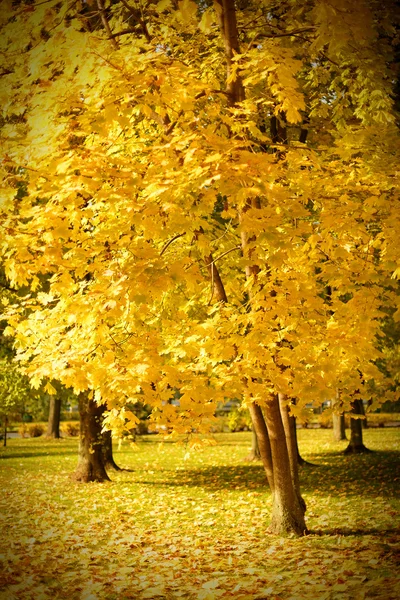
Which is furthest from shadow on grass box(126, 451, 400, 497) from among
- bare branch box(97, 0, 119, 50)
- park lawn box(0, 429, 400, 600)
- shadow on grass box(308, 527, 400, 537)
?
bare branch box(97, 0, 119, 50)

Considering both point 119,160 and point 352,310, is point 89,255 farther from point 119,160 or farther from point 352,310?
point 352,310

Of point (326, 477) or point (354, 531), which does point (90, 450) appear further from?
point (354, 531)

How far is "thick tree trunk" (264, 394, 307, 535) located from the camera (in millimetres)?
8008

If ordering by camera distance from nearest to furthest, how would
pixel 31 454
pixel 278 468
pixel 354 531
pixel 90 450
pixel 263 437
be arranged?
1. pixel 278 468
2. pixel 354 531
3. pixel 263 437
4. pixel 90 450
5. pixel 31 454

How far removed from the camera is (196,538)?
8.55 metres

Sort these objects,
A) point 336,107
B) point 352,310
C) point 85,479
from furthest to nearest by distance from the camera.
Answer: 1. point 85,479
2. point 336,107
3. point 352,310

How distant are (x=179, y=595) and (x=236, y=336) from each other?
2.68 metres

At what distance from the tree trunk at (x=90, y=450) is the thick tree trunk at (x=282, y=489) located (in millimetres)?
7418

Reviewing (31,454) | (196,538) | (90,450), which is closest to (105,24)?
(196,538)

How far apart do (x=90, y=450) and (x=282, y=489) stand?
7.75m

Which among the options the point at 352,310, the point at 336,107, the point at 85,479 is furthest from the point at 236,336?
the point at 85,479

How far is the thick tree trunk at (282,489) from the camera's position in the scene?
26.3ft

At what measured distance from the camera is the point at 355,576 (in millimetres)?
5992

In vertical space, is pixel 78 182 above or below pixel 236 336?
above
